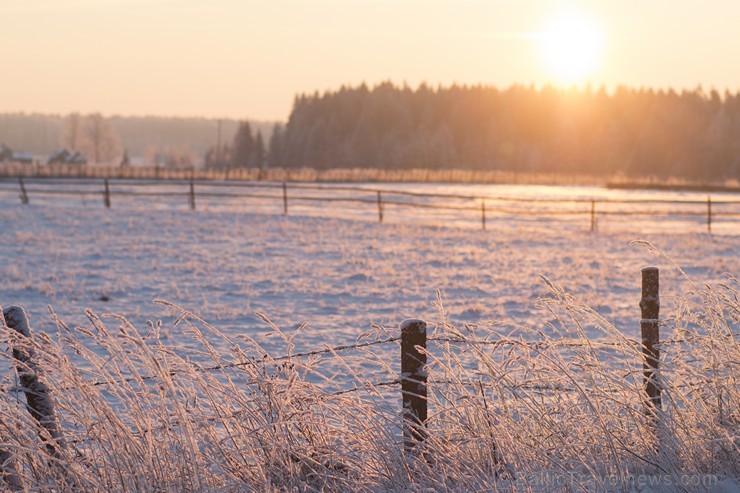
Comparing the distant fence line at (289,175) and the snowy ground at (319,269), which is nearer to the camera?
the snowy ground at (319,269)

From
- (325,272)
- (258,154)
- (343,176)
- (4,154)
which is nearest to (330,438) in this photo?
(325,272)

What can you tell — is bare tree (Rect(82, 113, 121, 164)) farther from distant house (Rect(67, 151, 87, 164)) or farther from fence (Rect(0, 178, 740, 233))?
A: fence (Rect(0, 178, 740, 233))

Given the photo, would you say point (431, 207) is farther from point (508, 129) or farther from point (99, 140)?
point (99, 140)

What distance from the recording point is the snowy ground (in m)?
12.0

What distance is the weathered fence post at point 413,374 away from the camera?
4.50 metres

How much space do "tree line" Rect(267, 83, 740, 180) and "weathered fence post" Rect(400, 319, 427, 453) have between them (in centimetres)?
10927

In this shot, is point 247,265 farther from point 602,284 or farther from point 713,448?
point 713,448

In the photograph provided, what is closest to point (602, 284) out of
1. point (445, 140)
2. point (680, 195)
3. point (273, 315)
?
point (273, 315)

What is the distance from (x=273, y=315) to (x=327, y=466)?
730cm

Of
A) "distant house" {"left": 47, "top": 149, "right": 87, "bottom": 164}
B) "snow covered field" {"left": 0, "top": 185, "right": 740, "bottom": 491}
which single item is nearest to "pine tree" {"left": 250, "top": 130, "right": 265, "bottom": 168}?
"distant house" {"left": 47, "top": 149, "right": 87, "bottom": 164}

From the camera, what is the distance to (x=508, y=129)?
392 ft

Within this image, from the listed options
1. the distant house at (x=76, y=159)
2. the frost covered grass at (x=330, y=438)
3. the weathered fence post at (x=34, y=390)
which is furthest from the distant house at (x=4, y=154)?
the frost covered grass at (x=330, y=438)

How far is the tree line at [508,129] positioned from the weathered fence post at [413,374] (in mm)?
109274

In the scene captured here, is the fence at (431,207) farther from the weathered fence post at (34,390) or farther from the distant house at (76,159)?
the distant house at (76,159)
